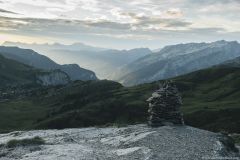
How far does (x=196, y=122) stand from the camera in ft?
451

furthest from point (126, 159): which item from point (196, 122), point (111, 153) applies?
point (196, 122)

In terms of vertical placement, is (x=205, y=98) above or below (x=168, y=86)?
below

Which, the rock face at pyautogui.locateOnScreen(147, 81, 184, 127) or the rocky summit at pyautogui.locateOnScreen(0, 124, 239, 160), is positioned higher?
the rock face at pyautogui.locateOnScreen(147, 81, 184, 127)

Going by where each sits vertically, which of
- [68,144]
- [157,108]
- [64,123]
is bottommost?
[64,123]

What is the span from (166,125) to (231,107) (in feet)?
281

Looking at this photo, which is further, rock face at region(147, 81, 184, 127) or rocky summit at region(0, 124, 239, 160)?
rock face at region(147, 81, 184, 127)

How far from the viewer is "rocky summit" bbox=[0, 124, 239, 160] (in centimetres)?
5103

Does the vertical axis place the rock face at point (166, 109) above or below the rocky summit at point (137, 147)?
above

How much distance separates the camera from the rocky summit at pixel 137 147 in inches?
2009

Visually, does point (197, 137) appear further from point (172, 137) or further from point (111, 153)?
point (111, 153)

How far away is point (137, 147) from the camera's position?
53.7 meters

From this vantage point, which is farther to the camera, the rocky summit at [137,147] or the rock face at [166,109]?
the rock face at [166,109]

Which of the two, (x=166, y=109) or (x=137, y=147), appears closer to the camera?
(x=137, y=147)

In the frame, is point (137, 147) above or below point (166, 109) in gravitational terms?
below
